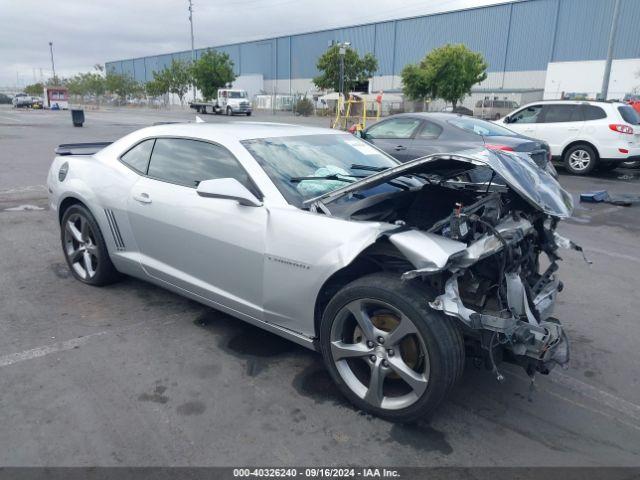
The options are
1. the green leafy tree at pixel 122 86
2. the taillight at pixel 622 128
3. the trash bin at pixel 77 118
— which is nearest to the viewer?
the taillight at pixel 622 128

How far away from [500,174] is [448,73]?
3868cm

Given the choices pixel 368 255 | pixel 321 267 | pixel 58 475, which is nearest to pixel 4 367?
pixel 58 475

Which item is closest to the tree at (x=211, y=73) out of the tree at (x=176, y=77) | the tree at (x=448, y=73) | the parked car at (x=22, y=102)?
the tree at (x=176, y=77)

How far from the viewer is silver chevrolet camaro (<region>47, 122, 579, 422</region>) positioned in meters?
2.58

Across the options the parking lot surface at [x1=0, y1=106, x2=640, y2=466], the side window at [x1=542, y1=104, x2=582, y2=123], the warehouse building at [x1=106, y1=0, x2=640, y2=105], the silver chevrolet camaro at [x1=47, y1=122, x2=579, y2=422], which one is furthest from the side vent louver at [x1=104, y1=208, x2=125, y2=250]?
the warehouse building at [x1=106, y1=0, x2=640, y2=105]

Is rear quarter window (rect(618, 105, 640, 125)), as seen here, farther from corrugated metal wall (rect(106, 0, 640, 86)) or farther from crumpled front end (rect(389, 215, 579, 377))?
corrugated metal wall (rect(106, 0, 640, 86))

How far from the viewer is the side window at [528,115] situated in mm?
12562

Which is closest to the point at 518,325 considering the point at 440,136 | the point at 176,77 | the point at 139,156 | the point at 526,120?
the point at 139,156

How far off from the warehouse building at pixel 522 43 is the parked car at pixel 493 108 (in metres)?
6.77

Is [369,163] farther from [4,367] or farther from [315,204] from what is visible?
[4,367]

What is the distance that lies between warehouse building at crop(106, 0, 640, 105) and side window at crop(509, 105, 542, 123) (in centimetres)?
3473

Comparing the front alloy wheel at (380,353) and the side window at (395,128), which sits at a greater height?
the side window at (395,128)

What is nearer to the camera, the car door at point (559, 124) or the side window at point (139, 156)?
the side window at point (139, 156)

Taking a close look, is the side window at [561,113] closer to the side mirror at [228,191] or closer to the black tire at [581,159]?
the black tire at [581,159]
